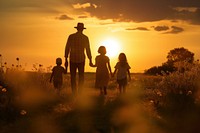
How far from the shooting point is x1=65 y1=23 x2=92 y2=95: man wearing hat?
18.3 m

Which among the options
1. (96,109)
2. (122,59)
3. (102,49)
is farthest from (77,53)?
(96,109)

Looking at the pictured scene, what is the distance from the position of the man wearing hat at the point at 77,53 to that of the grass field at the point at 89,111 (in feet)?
2.24

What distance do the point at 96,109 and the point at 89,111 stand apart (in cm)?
47

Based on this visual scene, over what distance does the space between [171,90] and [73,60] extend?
3.71 m

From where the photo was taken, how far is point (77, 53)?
18.3 meters

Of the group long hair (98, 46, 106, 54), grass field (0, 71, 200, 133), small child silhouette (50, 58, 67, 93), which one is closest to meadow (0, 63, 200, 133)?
grass field (0, 71, 200, 133)

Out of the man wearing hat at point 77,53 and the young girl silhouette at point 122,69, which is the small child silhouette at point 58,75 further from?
the young girl silhouette at point 122,69

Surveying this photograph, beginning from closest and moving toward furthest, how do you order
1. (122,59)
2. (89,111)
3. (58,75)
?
(89,111) < (58,75) < (122,59)

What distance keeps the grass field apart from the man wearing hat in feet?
2.24

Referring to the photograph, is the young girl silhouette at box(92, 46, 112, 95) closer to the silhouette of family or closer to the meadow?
the silhouette of family

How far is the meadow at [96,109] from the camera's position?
12812 millimetres

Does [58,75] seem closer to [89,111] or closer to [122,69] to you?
[122,69]

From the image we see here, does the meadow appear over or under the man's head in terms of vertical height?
under

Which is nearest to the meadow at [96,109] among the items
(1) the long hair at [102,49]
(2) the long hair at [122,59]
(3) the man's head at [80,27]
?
(2) the long hair at [122,59]
